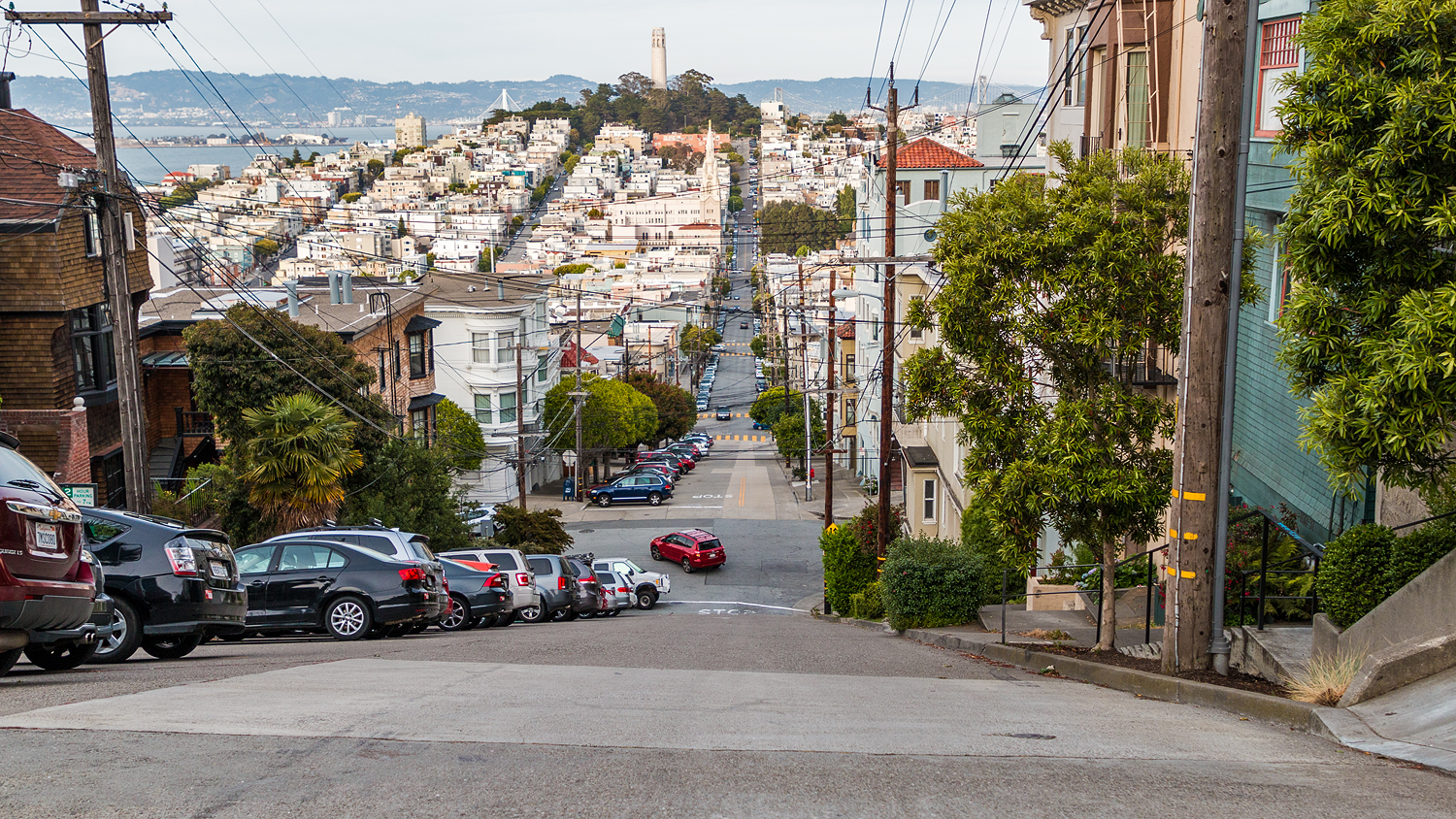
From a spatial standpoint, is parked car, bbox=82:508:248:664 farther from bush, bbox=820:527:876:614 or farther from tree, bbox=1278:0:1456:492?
bush, bbox=820:527:876:614

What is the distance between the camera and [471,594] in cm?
2028

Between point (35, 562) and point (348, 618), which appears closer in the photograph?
point (35, 562)

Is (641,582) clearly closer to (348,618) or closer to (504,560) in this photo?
(504,560)

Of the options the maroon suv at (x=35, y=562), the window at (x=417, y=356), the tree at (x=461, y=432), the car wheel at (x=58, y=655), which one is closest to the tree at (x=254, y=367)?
the window at (x=417, y=356)

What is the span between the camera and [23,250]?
2475 cm

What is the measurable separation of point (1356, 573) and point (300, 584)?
12.5 m

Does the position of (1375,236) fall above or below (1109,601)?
above

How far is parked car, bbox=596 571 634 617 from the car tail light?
66.8 feet

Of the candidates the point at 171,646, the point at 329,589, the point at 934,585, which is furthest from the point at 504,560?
the point at 171,646

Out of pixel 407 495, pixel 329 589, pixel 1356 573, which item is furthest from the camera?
pixel 407 495

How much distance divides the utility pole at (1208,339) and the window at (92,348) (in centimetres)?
2465

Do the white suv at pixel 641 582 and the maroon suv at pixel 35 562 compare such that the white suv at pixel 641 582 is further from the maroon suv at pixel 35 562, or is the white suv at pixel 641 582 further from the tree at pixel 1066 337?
the maroon suv at pixel 35 562

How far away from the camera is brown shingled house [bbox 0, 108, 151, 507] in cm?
2473

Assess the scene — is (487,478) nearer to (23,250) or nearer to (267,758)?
(23,250)
